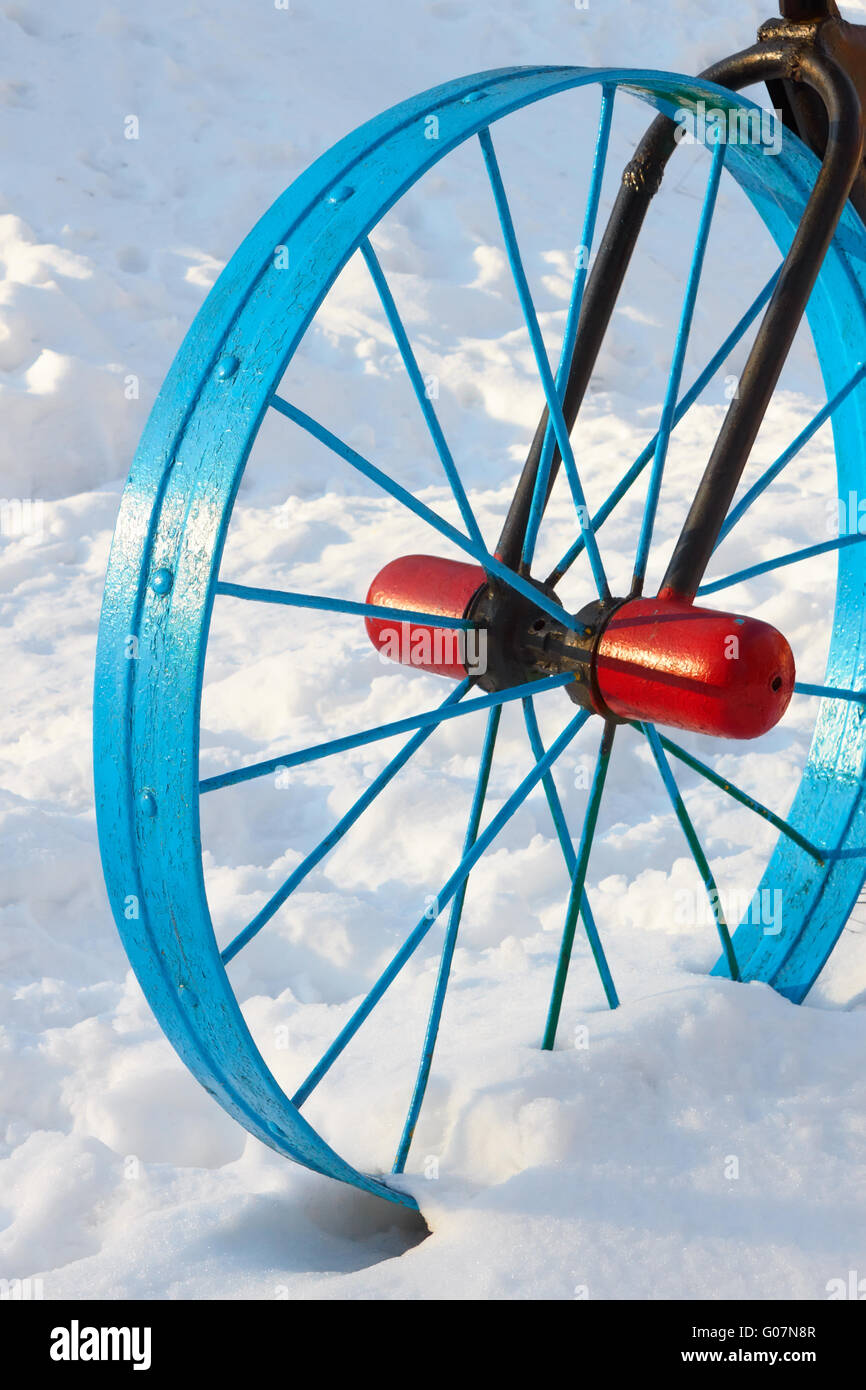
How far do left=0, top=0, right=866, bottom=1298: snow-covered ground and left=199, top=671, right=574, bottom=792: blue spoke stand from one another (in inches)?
24.0

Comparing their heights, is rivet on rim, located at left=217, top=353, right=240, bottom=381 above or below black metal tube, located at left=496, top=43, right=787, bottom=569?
below

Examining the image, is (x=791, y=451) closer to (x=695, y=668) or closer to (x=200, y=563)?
(x=695, y=668)

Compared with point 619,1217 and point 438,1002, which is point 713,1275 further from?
point 438,1002

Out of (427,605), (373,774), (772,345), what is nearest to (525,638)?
(427,605)

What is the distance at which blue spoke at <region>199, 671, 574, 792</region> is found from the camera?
5.64 feet

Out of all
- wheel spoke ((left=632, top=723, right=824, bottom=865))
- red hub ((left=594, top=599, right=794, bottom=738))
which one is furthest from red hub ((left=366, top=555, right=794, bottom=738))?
wheel spoke ((left=632, top=723, right=824, bottom=865))

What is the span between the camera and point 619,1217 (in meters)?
1.98

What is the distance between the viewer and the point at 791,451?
240 centimetres

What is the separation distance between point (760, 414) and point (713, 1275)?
1.21m

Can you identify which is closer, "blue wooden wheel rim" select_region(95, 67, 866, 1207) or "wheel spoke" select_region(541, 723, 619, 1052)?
"blue wooden wheel rim" select_region(95, 67, 866, 1207)

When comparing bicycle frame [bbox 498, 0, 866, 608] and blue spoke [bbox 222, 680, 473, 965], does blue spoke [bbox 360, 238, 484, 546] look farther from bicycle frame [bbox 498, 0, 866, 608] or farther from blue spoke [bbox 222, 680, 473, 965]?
blue spoke [bbox 222, 680, 473, 965]

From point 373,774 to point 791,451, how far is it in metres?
1.44

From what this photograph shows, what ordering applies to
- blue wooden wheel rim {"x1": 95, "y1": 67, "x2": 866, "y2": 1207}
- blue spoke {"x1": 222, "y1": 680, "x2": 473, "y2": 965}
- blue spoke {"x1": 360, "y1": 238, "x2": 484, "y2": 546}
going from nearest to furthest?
blue wooden wheel rim {"x1": 95, "y1": 67, "x2": 866, "y2": 1207} < blue spoke {"x1": 222, "y1": 680, "x2": 473, "y2": 965} < blue spoke {"x1": 360, "y1": 238, "x2": 484, "y2": 546}

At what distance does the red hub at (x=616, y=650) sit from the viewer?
1.92 meters
